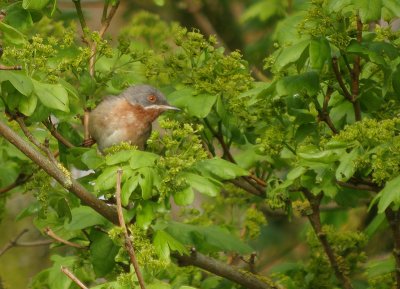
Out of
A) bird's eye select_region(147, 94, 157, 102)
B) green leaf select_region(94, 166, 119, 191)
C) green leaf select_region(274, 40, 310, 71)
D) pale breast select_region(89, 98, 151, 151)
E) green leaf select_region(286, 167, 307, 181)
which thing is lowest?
pale breast select_region(89, 98, 151, 151)

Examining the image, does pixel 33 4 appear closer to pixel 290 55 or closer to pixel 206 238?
pixel 290 55

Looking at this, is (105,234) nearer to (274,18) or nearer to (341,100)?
(341,100)

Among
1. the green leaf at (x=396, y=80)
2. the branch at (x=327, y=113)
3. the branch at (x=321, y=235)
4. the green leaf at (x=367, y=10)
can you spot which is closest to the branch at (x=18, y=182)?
the branch at (x=321, y=235)

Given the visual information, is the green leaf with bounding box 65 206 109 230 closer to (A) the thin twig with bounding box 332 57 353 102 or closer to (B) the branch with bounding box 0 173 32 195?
(B) the branch with bounding box 0 173 32 195

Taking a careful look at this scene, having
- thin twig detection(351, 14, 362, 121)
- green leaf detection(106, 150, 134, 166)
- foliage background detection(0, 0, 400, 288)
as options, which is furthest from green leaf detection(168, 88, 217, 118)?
green leaf detection(106, 150, 134, 166)

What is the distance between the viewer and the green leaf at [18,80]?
472cm

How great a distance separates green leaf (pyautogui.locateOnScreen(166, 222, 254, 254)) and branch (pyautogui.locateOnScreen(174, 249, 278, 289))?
0.65 ft

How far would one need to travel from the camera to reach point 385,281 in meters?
6.12

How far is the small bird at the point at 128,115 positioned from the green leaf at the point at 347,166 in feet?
6.33

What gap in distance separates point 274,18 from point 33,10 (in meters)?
5.12

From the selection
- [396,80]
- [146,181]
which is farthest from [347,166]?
[146,181]

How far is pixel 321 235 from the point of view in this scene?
598 centimetres

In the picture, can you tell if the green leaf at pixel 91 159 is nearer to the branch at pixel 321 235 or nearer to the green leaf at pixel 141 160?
the green leaf at pixel 141 160

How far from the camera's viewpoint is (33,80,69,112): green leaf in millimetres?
4941
